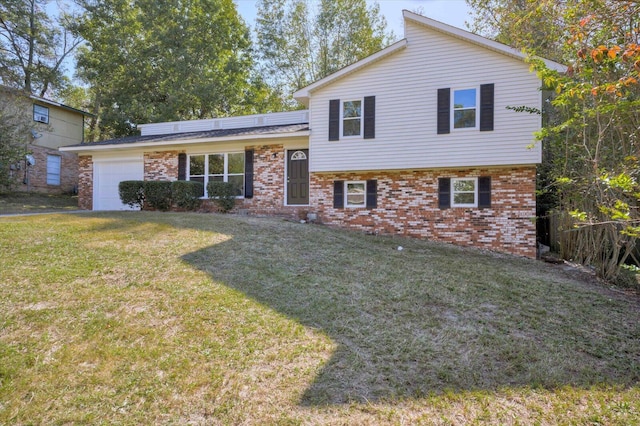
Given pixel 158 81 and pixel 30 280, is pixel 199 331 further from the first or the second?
pixel 158 81

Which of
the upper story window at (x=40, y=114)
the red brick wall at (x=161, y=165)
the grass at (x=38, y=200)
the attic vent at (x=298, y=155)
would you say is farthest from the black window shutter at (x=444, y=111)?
the upper story window at (x=40, y=114)

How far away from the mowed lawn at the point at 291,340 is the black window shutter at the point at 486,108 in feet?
14.8

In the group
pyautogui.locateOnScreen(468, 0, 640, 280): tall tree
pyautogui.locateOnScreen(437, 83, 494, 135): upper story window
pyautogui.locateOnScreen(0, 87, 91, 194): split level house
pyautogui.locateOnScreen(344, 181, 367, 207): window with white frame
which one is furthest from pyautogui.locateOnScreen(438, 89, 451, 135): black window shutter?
pyautogui.locateOnScreen(0, 87, 91, 194): split level house

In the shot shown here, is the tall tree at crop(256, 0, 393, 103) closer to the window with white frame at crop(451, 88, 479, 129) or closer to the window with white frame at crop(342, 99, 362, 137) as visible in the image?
the window with white frame at crop(342, 99, 362, 137)

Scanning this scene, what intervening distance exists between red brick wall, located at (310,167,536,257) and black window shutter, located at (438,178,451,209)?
0.11 metres

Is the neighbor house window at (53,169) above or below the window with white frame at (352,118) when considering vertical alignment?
below

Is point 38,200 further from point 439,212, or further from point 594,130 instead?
point 594,130

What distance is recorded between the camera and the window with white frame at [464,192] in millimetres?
10281

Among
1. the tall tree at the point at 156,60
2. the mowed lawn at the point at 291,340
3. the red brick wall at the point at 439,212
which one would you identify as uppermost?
the tall tree at the point at 156,60

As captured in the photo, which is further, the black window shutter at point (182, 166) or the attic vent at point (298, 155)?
the black window shutter at point (182, 166)

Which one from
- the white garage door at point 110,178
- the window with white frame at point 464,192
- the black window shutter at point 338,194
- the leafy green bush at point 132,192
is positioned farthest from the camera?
the white garage door at point 110,178

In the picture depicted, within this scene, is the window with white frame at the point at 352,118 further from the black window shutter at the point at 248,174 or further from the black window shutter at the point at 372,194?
the black window shutter at the point at 248,174

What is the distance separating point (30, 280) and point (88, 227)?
10.9 ft

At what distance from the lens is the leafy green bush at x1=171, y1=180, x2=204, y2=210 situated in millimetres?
11906
